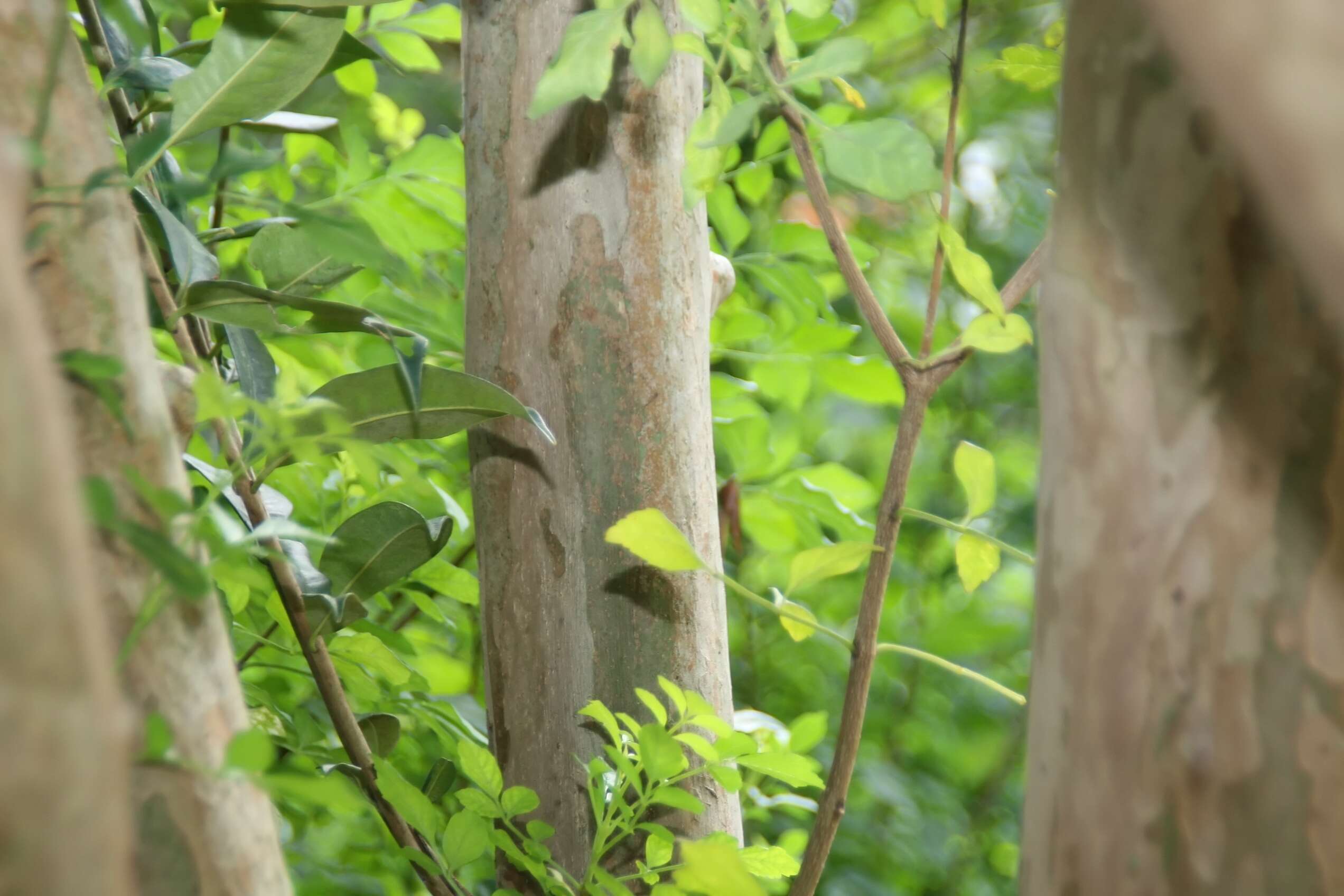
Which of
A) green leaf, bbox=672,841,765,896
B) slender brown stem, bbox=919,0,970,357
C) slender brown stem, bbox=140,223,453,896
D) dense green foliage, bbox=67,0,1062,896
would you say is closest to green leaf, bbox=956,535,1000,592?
dense green foliage, bbox=67,0,1062,896

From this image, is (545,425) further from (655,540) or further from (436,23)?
(436,23)

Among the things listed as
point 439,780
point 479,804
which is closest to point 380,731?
point 439,780

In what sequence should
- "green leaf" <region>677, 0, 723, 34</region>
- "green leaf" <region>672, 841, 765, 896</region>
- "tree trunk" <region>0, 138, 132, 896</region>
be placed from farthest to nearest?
1. "green leaf" <region>677, 0, 723, 34</region>
2. "green leaf" <region>672, 841, 765, 896</region>
3. "tree trunk" <region>0, 138, 132, 896</region>

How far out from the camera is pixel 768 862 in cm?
50

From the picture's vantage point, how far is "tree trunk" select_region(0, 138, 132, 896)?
0.18m

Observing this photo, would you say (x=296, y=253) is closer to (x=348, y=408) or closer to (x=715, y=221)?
(x=348, y=408)

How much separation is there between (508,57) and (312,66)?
0.16m

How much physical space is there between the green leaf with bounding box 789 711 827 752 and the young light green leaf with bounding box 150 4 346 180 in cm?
44

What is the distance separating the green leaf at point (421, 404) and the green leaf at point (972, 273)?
203 millimetres

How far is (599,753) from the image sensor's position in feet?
1.97

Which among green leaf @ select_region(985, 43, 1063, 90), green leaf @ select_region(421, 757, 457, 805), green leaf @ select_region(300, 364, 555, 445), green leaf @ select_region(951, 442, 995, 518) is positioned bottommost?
green leaf @ select_region(421, 757, 457, 805)

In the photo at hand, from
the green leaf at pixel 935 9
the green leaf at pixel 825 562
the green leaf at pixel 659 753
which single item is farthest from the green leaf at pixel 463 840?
the green leaf at pixel 935 9

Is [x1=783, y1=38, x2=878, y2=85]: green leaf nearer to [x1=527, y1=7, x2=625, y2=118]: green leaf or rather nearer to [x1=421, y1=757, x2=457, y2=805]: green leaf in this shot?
[x1=527, y1=7, x2=625, y2=118]: green leaf

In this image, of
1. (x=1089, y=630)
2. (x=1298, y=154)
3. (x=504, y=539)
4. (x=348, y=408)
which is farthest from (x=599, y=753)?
(x=1298, y=154)
